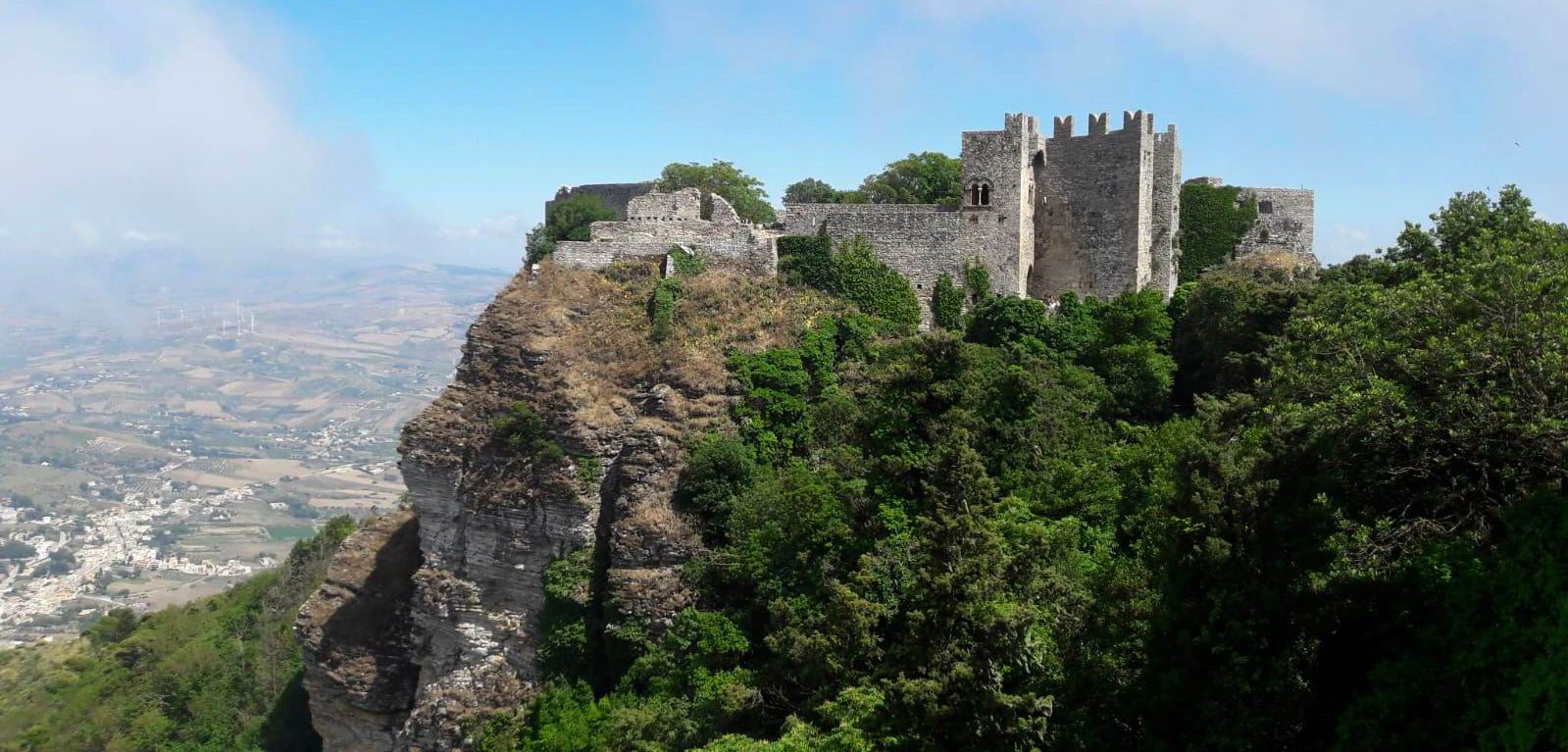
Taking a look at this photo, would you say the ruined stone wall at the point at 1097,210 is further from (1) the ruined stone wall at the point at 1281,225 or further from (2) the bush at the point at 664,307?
(2) the bush at the point at 664,307

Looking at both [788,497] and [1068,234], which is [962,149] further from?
[788,497]

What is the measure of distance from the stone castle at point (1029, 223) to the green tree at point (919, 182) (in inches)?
70.6

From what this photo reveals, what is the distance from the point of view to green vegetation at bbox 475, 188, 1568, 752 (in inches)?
564

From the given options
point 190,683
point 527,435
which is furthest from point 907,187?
point 190,683

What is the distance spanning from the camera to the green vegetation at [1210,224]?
37.3m

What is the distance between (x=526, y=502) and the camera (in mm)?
32031

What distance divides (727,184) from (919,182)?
26.7ft

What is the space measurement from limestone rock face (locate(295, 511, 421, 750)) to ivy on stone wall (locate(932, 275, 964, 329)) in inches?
722

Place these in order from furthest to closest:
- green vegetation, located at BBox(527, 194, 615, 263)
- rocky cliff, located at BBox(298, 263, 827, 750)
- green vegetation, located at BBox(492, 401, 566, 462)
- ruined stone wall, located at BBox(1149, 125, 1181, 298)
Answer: green vegetation, located at BBox(527, 194, 615, 263)
ruined stone wall, located at BBox(1149, 125, 1181, 298)
green vegetation, located at BBox(492, 401, 566, 462)
rocky cliff, located at BBox(298, 263, 827, 750)

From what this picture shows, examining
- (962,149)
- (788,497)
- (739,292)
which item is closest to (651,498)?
(788,497)

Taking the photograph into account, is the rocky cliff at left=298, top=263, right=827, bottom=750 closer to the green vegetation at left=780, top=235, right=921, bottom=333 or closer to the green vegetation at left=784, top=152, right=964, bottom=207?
the green vegetation at left=780, top=235, right=921, bottom=333

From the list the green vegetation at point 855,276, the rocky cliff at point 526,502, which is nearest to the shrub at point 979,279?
the green vegetation at point 855,276

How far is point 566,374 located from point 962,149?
13778 millimetres

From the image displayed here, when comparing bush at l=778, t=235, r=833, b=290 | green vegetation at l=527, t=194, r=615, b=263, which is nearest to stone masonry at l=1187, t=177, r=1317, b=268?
bush at l=778, t=235, r=833, b=290
